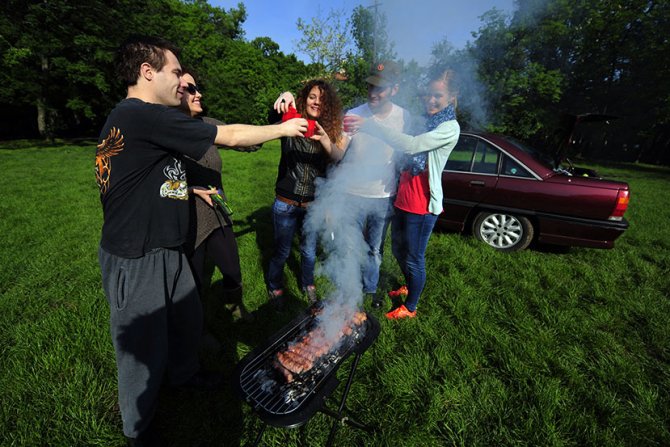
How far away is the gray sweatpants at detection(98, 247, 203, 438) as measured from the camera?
1588 mm

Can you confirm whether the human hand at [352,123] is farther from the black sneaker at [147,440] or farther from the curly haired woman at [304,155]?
the black sneaker at [147,440]

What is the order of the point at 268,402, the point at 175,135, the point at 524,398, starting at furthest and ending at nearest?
the point at 524,398
the point at 268,402
the point at 175,135

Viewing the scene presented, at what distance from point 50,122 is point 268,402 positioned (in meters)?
25.7

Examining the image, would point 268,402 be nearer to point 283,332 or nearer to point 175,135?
point 283,332

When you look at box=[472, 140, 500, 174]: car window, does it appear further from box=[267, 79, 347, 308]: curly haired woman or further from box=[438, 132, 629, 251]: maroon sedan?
box=[267, 79, 347, 308]: curly haired woman

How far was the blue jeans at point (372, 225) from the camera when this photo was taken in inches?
115

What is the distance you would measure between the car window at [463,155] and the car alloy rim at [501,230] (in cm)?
94

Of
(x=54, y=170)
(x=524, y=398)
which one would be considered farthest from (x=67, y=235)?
(x=54, y=170)

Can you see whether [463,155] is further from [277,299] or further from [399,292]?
[277,299]

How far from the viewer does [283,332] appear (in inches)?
79.6

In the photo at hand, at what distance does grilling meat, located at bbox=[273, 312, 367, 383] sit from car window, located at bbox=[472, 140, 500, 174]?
3701 mm

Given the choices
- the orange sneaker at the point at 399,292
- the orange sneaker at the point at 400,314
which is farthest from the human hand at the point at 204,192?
the orange sneaker at the point at 399,292

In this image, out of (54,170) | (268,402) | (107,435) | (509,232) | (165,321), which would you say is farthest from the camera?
(54,170)

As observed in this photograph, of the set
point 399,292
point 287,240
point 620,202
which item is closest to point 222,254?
point 287,240
